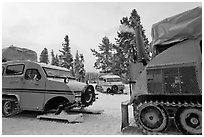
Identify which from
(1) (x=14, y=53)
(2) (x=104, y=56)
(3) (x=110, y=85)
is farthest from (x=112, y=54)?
(1) (x=14, y=53)

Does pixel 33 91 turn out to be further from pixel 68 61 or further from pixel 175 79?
pixel 68 61

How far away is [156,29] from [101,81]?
1675cm

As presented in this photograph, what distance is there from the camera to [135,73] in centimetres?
538

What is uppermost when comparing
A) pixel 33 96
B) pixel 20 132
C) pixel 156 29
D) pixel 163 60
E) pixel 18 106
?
pixel 156 29

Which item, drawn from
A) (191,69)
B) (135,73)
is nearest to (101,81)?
(135,73)

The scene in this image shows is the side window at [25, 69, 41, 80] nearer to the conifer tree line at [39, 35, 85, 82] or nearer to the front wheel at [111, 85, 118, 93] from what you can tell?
the front wheel at [111, 85, 118, 93]

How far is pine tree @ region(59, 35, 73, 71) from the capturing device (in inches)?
1478

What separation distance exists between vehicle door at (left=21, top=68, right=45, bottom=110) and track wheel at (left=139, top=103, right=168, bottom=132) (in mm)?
4163

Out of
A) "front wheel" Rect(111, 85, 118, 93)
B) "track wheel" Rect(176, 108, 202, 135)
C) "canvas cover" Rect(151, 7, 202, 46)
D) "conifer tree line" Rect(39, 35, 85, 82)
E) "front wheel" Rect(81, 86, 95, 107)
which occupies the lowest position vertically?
"track wheel" Rect(176, 108, 202, 135)

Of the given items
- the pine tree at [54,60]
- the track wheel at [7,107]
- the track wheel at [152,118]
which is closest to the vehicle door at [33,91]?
the track wheel at [7,107]

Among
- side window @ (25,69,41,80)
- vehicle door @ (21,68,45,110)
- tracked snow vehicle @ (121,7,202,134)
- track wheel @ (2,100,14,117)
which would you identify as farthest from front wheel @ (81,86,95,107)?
track wheel @ (2,100,14,117)

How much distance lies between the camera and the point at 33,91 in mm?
6910

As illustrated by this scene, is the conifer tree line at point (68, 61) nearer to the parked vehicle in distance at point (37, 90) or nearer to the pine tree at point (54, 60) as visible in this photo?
the pine tree at point (54, 60)

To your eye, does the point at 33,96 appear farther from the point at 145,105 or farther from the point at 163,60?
the point at 163,60
